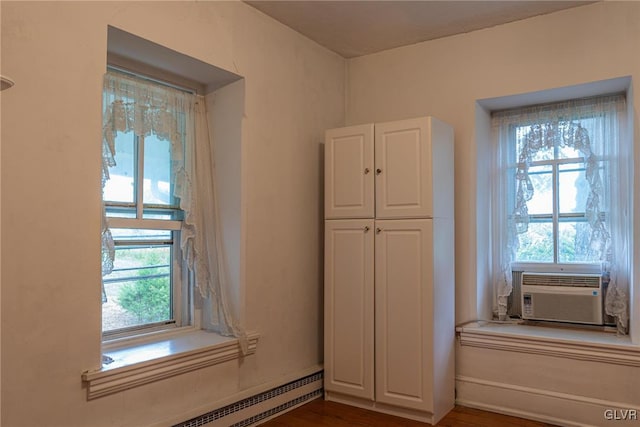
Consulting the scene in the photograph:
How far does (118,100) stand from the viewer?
2568 mm

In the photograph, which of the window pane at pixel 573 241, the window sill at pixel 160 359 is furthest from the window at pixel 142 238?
the window pane at pixel 573 241

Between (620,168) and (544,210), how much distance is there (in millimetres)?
532

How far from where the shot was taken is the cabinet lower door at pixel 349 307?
3260 millimetres

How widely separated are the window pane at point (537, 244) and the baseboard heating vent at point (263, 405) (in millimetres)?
1673

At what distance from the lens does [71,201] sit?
215 cm

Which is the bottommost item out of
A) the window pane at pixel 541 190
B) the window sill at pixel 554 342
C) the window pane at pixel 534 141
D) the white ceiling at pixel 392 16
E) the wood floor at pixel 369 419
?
the wood floor at pixel 369 419

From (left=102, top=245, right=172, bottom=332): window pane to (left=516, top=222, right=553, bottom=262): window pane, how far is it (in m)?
2.41

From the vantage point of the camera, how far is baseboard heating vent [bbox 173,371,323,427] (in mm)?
2766

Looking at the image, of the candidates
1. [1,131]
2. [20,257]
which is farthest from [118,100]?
[20,257]

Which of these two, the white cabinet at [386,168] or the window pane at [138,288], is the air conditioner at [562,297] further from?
the window pane at [138,288]

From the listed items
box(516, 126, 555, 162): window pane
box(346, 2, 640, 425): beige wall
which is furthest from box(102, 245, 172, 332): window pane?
box(516, 126, 555, 162): window pane

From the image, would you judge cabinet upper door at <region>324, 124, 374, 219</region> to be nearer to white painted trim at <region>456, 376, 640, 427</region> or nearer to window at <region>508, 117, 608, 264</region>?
window at <region>508, 117, 608, 264</region>

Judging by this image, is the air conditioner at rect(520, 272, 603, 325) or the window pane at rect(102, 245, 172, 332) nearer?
the window pane at rect(102, 245, 172, 332)

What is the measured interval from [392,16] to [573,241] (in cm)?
192
